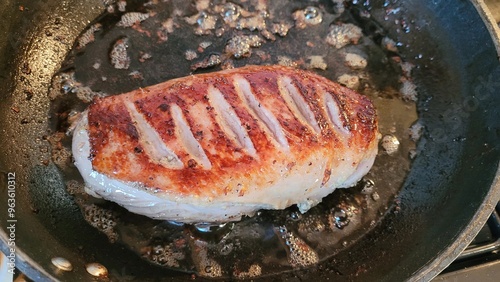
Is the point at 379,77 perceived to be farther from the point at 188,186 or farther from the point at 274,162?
the point at 188,186

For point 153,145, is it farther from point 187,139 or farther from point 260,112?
point 260,112

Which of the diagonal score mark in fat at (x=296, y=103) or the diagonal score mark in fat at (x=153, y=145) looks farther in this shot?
the diagonal score mark in fat at (x=296, y=103)

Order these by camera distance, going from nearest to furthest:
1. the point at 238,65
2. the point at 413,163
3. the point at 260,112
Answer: the point at 260,112 → the point at 413,163 → the point at 238,65

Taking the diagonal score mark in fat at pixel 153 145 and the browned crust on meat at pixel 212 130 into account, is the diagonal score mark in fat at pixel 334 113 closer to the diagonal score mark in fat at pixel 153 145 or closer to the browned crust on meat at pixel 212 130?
the browned crust on meat at pixel 212 130

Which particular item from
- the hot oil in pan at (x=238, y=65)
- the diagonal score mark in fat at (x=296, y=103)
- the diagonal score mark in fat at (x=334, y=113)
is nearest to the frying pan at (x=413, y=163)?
the hot oil in pan at (x=238, y=65)

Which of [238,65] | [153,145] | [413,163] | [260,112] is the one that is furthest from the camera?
[238,65]

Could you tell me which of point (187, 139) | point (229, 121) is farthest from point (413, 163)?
point (187, 139)

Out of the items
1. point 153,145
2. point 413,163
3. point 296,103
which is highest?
point 296,103
